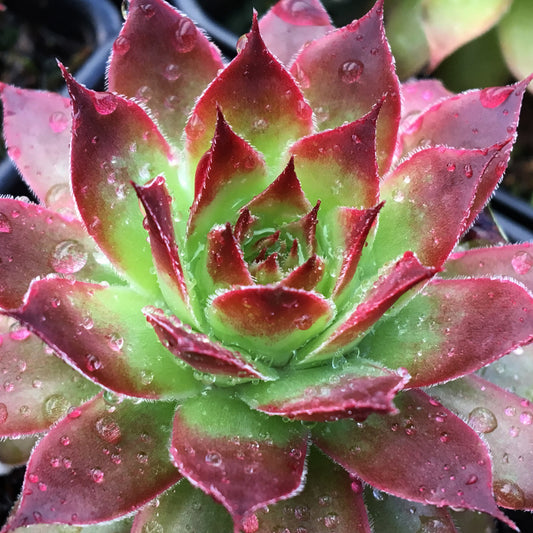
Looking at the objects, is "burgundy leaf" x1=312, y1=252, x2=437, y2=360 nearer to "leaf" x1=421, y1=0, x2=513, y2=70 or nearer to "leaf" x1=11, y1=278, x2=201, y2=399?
"leaf" x1=11, y1=278, x2=201, y2=399

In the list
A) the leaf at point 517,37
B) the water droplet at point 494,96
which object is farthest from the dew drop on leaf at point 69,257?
the leaf at point 517,37

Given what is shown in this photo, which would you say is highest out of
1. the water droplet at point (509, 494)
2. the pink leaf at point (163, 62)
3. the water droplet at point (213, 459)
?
the pink leaf at point (163, 62)

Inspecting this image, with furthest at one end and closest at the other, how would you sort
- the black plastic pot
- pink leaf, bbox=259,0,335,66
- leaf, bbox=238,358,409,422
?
the black plastic pot, pink leaf, bbox=259,0,335,66, leaf, bbox=238,358,409,422

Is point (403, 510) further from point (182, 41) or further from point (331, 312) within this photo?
point (182, 41)

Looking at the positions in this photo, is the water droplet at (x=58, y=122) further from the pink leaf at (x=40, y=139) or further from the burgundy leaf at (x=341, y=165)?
the burgundy leaf at (x=341, y=165)

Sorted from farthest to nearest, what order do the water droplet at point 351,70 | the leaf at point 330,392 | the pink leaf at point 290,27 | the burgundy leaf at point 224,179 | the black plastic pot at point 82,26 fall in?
the black plastic pot at point 82,26 → the pink leaf at point 290,27 → the water droplet at point 351,70 → the burgundy leaf at point 224,179 → the leaf at point 330,392

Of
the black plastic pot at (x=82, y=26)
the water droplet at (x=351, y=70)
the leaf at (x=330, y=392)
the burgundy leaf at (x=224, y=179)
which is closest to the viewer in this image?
the leaf at (x=330, y=392)

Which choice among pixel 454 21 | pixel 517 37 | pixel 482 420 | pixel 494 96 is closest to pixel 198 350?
pixel 482 420

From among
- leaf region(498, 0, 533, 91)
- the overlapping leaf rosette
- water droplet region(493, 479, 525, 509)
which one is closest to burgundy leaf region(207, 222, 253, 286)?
the overlapping leaf rosette
